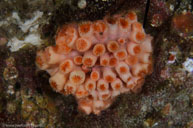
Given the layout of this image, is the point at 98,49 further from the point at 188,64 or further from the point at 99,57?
the point at 188,64

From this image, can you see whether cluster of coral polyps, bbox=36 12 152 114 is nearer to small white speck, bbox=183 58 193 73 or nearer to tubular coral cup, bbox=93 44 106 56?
tubular coral cup, bbox=93 44 106 56

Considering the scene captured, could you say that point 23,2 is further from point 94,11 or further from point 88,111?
point 88,111

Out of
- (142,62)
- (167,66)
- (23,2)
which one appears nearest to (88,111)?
(142,62)

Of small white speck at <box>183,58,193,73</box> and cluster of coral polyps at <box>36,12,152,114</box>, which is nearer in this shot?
cluster of coral polyps at <box>36,12,152,114</box>

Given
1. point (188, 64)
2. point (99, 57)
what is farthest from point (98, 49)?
point (188, 64)

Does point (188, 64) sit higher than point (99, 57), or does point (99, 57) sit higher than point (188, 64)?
point (99, 57)

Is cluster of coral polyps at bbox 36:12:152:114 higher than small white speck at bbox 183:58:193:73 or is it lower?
higher

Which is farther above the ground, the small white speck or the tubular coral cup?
the tubular coral cup

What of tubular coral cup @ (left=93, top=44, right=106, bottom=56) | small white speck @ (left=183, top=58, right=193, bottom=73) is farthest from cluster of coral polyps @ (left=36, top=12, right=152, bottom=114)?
small white speck @ (left=183, top=58, right=193, bottom=73)

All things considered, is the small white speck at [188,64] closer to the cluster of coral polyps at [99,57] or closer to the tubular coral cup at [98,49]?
the cluster of coral polyps at [99,57]
